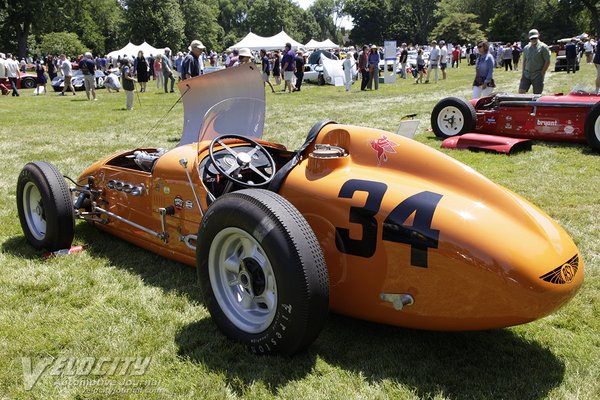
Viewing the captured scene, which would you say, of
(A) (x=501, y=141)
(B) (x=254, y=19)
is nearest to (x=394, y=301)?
(A) (x=501, y=141)

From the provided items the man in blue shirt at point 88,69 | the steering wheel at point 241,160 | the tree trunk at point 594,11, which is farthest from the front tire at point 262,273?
the tree trunk at point 594,11

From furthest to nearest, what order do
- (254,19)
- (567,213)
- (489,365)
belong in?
(254,19), (567,213), (489,365)

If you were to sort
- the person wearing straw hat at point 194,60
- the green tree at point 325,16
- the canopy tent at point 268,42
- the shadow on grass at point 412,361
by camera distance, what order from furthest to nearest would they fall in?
the green tree at point 325,16
the canopy tent at point 268,42
the person wearing straw hat at point 194,60
the shadow on grass at point 412,361

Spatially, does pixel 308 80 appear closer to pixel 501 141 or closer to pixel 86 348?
pixel 501 141

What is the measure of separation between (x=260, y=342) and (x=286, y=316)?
34cm

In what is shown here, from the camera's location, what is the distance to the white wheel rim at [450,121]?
32.8 feet

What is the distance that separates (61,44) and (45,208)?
189ft

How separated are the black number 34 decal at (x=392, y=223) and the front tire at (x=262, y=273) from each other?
0.35 metres

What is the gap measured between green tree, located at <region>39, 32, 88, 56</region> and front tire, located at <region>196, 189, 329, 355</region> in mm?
58010

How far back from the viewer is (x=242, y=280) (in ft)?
10.8

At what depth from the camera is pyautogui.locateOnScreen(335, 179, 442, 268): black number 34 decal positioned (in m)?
2.93

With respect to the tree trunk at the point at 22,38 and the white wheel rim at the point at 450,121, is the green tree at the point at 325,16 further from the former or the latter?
the white wheel rim at the point at 450,121

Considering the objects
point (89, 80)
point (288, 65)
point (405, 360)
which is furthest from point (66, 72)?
point (405, 360)

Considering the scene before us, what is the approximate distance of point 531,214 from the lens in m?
3.09
